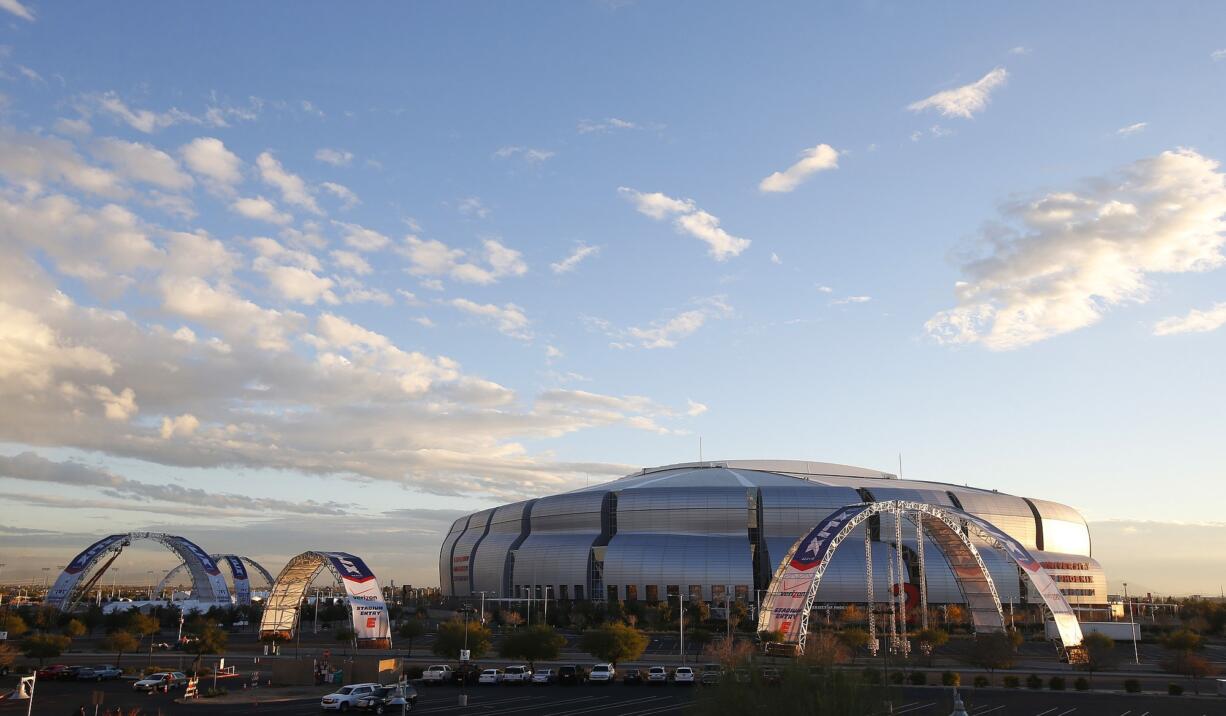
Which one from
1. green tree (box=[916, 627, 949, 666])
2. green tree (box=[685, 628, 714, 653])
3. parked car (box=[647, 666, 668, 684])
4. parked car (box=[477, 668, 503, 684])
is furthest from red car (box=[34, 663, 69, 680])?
green tree (box=[916, 627, 949, 666])

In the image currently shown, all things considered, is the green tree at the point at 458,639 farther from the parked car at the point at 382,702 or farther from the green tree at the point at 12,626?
the green tree at the point at 12,626

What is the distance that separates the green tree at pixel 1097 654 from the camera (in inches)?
2509

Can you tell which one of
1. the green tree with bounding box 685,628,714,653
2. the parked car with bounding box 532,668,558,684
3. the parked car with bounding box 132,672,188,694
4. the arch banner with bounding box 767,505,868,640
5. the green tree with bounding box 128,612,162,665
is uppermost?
the arch banner with bounding box 767,505,868,640

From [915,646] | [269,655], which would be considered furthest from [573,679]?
[915,646]

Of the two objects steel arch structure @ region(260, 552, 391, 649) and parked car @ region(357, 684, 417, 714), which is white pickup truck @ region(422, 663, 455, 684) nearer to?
parked car @ region(357, 684, 417, 714)

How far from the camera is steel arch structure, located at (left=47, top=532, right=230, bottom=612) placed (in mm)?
117812

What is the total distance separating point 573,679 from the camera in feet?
194

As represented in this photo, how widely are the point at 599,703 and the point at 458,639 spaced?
2407 centimetres

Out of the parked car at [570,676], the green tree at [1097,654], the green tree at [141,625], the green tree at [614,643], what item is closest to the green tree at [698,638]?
the green tree at [614,643]

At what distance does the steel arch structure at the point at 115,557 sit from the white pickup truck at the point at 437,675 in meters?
81.6

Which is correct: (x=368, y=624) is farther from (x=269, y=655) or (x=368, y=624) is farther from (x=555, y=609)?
(x=555, y=609)

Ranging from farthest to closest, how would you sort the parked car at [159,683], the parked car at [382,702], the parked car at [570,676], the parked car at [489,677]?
the parked car at [570,676] < the parked car at [489,677] < the parked car at [159,683] < the parked car at [382,702]

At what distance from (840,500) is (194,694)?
101m

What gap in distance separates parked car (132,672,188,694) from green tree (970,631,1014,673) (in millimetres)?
52647
